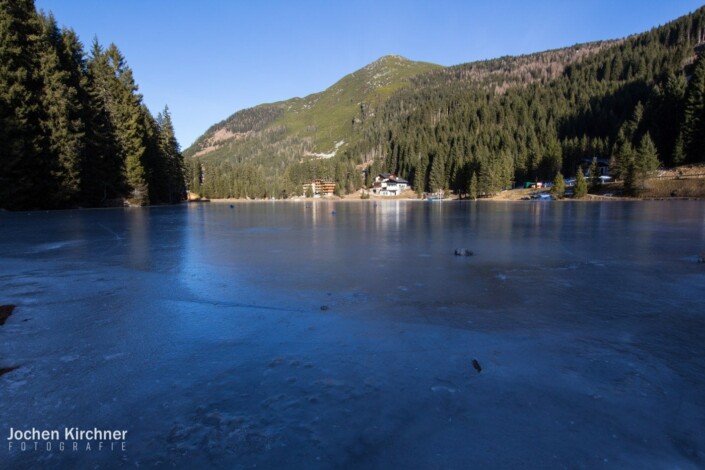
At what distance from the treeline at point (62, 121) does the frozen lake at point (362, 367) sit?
36134 mm

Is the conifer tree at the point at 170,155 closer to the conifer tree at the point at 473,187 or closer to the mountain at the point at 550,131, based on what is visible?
the mountain at the point at 550,131

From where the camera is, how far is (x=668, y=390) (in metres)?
4.08

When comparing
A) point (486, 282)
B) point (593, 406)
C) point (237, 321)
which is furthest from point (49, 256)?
point (593, 406)

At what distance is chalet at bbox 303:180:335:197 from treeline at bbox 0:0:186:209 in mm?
95525

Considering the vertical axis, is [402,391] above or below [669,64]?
below

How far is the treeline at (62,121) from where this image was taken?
36469 mm

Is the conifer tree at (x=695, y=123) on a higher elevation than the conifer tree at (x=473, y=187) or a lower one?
higher

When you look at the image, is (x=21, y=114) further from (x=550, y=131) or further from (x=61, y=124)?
(x=550, y=131)

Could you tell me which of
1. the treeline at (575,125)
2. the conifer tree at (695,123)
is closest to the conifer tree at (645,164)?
the treeline at (575,125)

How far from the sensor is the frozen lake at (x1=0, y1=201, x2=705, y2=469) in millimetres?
3213

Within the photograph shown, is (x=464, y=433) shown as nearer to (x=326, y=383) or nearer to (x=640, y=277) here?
(x=326, y=383)

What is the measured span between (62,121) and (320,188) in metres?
117

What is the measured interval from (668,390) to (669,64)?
A: 187 meters

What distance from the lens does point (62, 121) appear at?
133 ft
